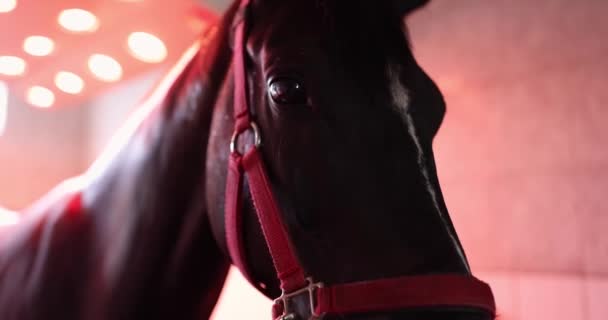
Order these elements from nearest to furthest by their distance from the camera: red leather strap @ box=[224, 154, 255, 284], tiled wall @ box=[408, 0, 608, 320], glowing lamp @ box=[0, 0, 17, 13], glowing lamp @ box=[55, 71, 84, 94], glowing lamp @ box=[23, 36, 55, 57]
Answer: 1. red leather strap @ box=[224, 154, 255, 284]
2. tiled wall @ box=[408, 0, 608, 320]
3. glowing lamp @ box=[0, 0, 17, 13]
4. glowing lamp @ box=[23, 36, 55, 57]
5. glowing lamp @ box=[55, 71, 84, 94]

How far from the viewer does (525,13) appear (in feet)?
3.53

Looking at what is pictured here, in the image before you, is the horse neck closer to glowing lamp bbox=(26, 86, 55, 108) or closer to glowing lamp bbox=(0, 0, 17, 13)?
glowing lamp bbox=(0, 0, 17, 13)

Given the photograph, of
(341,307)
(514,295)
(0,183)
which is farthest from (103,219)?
(0,183)

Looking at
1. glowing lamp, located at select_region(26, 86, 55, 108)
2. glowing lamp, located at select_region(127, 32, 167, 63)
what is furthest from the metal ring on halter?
glowing lamp, located at select_region(26, 86, 55, 108)

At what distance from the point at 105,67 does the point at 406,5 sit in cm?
157

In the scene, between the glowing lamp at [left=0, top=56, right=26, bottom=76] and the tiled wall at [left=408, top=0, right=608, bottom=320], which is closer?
the tiled wall at [left=408, top=0, right=608, bottom=320]

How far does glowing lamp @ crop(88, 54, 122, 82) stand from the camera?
179 centimetres

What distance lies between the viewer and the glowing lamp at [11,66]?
5.62 feet

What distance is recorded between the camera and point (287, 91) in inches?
A: 19.2

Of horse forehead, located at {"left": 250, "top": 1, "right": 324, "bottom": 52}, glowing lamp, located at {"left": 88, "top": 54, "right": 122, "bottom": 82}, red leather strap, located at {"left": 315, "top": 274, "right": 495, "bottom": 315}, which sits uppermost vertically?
glowing lamp, located at {"left": 88, "top": 54, "right": 122, "bottom": 82}

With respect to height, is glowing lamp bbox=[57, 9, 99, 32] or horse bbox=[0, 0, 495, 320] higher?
glowing lamp bbox=[57, 9, 99, 32]

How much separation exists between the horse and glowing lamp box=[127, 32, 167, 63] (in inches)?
39.6

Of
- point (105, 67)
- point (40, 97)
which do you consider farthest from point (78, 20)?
point (40, 97)

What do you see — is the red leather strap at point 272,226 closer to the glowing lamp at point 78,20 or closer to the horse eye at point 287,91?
the horse eye at point 287,91
